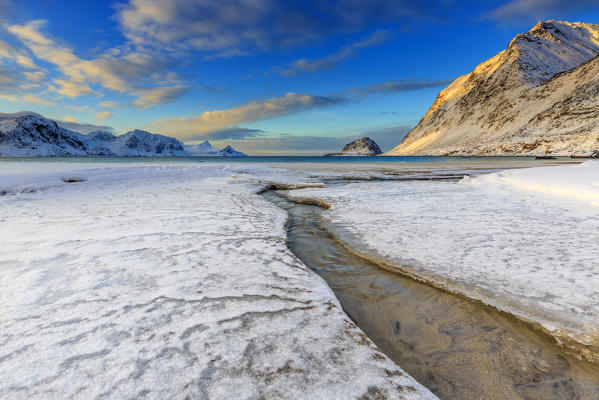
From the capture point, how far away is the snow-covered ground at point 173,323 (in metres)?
2.13

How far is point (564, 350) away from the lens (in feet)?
9.23

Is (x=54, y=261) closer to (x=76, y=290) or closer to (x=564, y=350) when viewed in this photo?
(x=76, y=290)

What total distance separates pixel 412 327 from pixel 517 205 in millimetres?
8369

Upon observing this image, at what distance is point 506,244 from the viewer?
5.41 m

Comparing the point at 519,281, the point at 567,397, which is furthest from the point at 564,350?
the point at 519,281

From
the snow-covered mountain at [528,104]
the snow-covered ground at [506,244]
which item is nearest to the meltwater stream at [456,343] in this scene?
the snow-covered ground at [506,244]

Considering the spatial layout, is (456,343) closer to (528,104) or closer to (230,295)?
(230,295)

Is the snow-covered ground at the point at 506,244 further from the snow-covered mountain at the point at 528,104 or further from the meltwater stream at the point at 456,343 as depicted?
the snow-covered mountain at the point at 528,104

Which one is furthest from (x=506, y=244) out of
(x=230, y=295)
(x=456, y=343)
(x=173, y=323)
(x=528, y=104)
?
(x=528, y=104)

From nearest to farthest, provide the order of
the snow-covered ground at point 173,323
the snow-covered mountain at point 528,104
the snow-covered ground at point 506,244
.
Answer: the snow-covered ground at point 173,323
the snow-covered ground at point 506,244
the snow-covered mountain at point 528,104

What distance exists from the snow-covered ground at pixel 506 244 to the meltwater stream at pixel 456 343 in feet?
0.92

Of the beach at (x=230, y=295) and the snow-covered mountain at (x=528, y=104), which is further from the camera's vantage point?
the snow-covered mountain at (x=528, y=104)

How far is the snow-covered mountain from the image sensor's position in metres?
93.2

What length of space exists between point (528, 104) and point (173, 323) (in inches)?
6595
